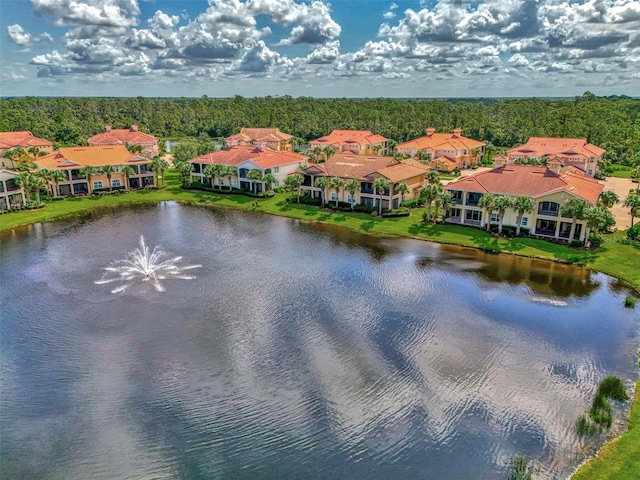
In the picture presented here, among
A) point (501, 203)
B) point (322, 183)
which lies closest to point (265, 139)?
point (322, 183)

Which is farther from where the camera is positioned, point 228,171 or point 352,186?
point 228,171

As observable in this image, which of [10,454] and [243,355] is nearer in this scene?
→ [10,454]

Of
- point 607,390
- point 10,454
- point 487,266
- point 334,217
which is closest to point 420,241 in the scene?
point 487,266

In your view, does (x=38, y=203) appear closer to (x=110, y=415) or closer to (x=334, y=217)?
(x=334, y=217)

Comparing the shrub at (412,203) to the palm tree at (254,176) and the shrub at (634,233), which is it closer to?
the palm tree at (254,176)

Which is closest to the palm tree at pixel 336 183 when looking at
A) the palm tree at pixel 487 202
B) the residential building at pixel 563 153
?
the palm tree at pixel 487 202

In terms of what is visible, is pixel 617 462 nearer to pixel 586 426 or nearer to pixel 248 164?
pixel 586 426
